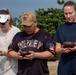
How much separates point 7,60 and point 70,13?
1158mm

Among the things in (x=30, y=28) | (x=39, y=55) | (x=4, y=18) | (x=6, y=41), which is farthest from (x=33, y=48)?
(x=4, y=18)

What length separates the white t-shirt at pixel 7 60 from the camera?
4.96 m

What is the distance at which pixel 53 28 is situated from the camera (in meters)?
21.3

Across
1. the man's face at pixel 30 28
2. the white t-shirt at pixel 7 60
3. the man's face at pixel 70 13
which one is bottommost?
the white t-shirt at pixel 7 60

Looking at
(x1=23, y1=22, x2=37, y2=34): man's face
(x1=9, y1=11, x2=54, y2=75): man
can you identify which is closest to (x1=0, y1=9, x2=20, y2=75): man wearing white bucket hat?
(x1=9, y1=11, x2=54, y2=75): man

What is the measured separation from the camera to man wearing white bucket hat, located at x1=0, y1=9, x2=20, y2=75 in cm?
495

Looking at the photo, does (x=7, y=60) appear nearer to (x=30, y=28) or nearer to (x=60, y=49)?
(x=30, y=28)

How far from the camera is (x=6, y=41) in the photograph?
5.02m

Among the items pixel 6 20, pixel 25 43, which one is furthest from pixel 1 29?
pixel 25 43

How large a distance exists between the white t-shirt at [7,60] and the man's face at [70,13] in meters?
0.84

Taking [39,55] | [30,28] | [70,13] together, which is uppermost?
[70,13]

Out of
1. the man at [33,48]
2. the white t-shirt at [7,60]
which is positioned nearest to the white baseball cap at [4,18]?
the white t-shirt at [7,60]

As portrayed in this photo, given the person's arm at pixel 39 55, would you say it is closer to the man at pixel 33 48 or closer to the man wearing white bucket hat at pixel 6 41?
the man at pixel 33 48

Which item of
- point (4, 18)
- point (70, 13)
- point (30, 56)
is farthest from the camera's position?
point (4, 18)
